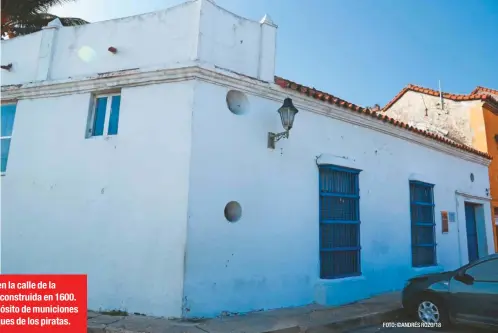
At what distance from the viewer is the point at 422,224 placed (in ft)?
31.7

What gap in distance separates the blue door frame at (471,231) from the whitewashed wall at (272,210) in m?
4.23

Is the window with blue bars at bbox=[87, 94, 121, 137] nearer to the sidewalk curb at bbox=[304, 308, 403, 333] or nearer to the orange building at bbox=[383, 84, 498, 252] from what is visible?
the sidewalk curb at bbox=[304, 308, 403, 333]

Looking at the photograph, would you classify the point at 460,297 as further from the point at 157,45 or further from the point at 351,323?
the point at 157,45

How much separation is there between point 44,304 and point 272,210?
3763 millimetres

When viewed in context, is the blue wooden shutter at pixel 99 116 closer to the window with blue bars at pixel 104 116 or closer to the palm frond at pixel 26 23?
the window with blue bars at pixel 104 116

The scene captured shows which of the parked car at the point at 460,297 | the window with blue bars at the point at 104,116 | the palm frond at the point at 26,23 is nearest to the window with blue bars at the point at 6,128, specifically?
the window with blue bars at the point at 104,116

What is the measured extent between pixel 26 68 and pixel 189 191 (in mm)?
4612

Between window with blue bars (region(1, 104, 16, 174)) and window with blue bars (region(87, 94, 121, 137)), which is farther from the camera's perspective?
window with blue bars (region(1, 104, 16, 174))

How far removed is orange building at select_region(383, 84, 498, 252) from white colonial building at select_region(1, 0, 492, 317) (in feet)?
24.4

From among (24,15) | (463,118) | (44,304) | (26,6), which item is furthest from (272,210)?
(24,15)

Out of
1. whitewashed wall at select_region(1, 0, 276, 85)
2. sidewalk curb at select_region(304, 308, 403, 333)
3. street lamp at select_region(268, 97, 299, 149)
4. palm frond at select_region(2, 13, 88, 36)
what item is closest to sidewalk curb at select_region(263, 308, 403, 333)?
sidewalk curb at select_region(304, 308, 403, 333)

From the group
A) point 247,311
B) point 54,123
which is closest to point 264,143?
point 247,311

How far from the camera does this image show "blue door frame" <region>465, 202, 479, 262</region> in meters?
11.8

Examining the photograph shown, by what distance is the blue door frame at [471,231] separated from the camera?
11.8 meters
